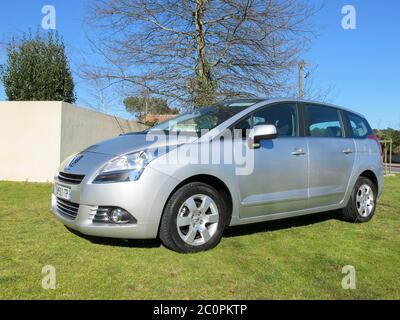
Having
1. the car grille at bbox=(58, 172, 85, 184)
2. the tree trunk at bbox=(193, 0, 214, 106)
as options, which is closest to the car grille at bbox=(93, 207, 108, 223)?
the car grille at bbox=(58, 172, 85, 184)

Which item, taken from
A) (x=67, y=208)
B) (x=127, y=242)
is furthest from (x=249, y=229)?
(x=67, y=208)

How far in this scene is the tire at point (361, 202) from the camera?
6394mm

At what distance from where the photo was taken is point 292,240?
210 inches

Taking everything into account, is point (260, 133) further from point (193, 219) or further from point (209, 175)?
point (193, 219)

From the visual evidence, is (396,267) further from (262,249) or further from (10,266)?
(10,266)

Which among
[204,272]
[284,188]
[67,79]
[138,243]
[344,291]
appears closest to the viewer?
[344,291]

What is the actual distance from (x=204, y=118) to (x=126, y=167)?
1365 mm

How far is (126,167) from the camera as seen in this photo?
4297 millimetres

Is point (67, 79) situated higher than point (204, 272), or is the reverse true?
point (67, 79)

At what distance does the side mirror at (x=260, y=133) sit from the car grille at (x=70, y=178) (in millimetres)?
1836

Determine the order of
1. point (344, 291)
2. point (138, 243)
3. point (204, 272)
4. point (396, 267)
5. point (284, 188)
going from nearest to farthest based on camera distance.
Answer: point (344, 291) < point (204, 272) < point (396, 267) < point (138, 243) < point (284, 188)
